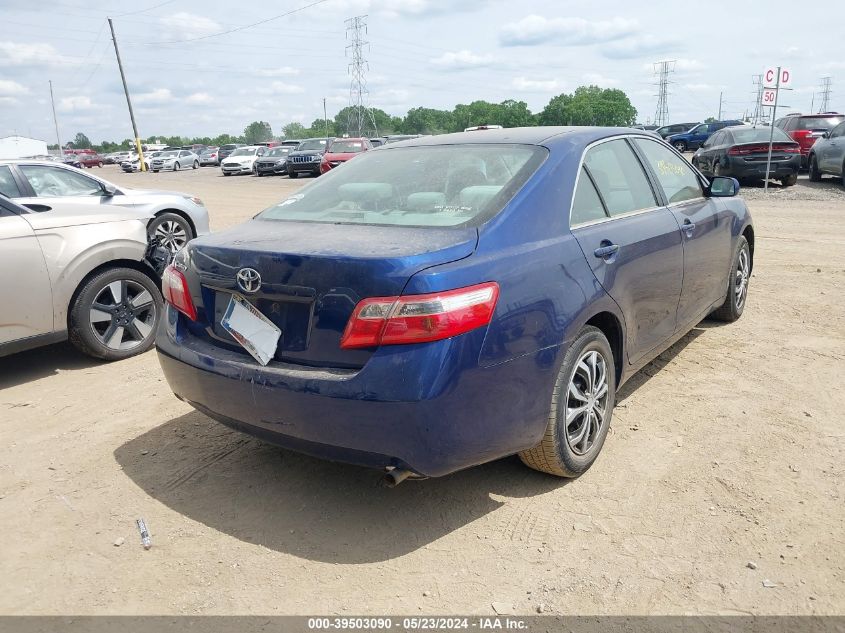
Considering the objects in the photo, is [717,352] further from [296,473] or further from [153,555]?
[153,555]

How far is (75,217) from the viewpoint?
5.20 metres

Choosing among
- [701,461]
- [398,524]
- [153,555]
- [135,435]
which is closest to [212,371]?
[153,555]

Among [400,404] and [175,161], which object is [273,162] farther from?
[400,404]

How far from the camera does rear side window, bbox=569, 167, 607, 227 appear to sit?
3309 millimetres

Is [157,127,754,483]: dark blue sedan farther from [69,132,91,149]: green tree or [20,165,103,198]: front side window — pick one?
[69,132,91,149]: green tree

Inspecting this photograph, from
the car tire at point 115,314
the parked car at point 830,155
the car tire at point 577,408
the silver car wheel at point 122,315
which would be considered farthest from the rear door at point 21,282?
the parked car at point 830,155

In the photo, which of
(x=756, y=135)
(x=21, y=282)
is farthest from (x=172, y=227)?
(x=756, y=135)

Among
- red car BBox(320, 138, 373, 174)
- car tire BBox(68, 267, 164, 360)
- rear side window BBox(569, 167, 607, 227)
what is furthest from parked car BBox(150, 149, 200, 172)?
rear side window BBox(569, 167, 607, 227)

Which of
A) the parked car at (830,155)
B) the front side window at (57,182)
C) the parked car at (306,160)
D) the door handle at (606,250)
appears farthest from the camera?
the parked car at (306,160)

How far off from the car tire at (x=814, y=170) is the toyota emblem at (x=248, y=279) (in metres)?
18.5

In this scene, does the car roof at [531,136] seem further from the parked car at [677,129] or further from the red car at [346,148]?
the parked car at [677,129]

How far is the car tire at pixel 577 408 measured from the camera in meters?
3.05

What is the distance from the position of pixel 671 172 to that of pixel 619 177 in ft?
2.92

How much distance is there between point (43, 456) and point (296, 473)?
1.48 m
